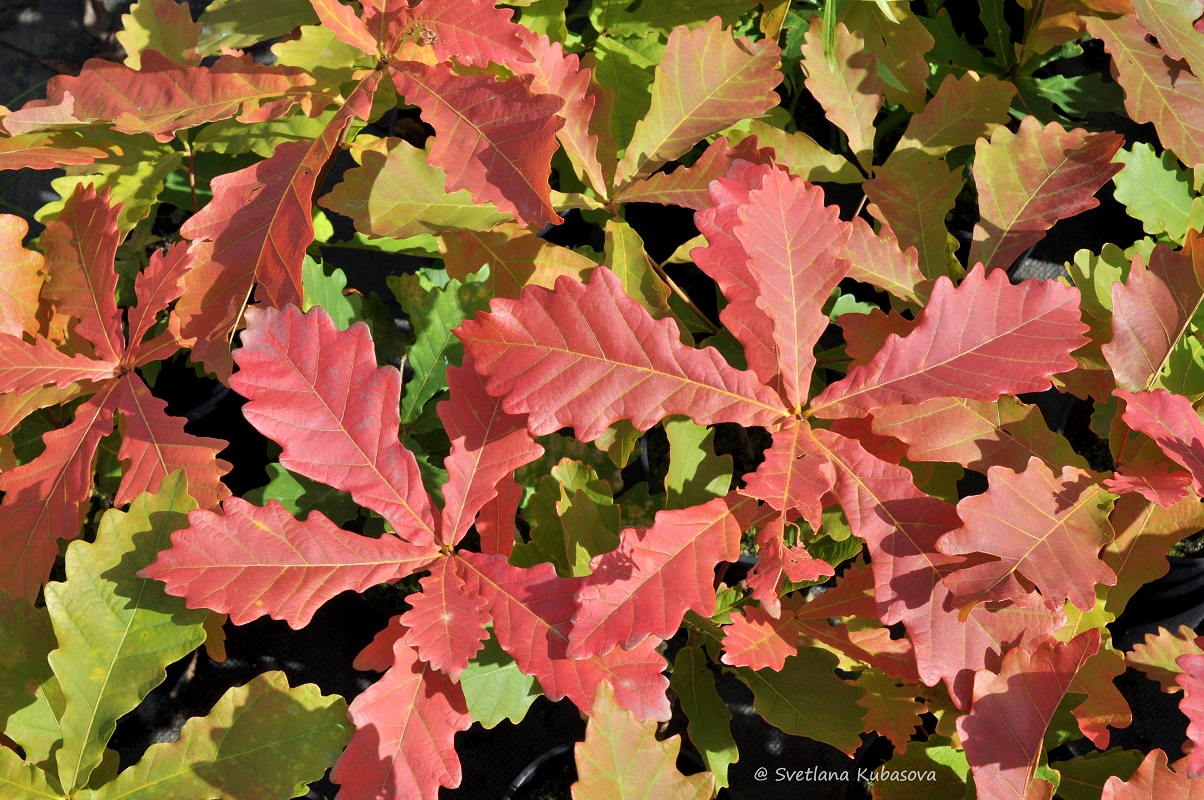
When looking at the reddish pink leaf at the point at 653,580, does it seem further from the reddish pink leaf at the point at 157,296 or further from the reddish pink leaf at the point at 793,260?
the reddish pink leaf at the point at 157,296

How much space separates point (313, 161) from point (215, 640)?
52 cm

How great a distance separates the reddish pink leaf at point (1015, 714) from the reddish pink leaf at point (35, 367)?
0.95 meters

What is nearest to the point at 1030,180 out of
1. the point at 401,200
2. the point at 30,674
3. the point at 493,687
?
the point at 401,200

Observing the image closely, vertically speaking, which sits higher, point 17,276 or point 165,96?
point 165,96

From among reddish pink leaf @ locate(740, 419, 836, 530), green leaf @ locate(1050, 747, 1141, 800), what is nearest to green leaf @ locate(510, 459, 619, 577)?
reddish pink leaf @ locate(740, 419, 836, 530)

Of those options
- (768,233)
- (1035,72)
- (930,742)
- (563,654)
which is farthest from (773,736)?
(1035,72)

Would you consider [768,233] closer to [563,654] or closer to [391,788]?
[563,654]

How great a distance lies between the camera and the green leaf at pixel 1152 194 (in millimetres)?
1288

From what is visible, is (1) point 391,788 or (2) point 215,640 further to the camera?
(2) point 215,640

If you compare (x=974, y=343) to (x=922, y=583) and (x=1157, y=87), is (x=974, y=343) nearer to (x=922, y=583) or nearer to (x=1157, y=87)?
(x=922, y=583)

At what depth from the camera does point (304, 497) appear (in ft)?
3.74

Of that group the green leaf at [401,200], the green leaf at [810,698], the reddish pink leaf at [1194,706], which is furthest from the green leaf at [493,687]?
the reddish pink leaf at [1194,706]

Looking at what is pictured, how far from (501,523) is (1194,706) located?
2.11ft

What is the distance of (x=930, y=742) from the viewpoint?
3.58ft
